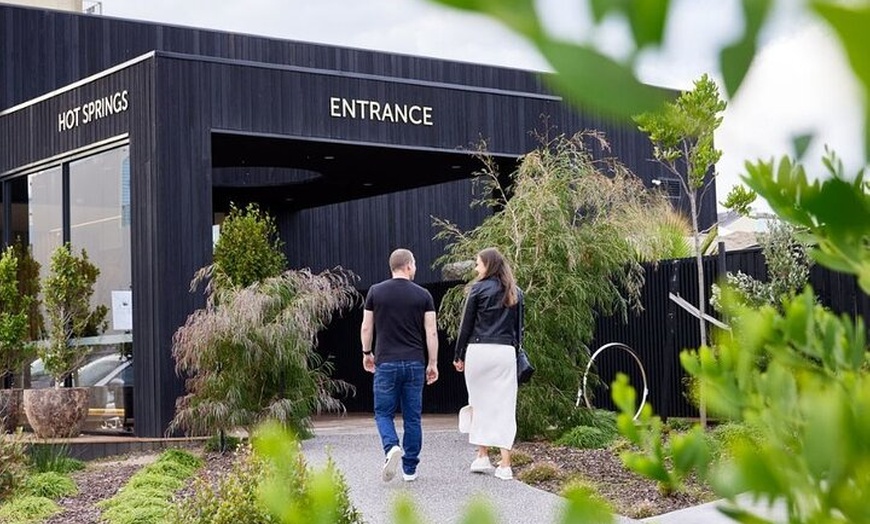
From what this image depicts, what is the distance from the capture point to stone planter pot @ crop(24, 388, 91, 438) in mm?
13891

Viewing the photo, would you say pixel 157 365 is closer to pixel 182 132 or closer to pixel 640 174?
pixel 182 132

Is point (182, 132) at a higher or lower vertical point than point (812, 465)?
higher

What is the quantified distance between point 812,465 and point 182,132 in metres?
13.9

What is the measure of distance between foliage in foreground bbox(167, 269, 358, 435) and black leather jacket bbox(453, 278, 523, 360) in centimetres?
235

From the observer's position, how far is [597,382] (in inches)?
490

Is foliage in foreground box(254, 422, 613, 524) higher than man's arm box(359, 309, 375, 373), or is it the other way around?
foliage in foreground box(254, 422, 613, 524)

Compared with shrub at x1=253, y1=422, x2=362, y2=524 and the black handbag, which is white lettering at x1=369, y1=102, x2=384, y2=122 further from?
shrub at x1=253, y1=422, x2=362, y2=524

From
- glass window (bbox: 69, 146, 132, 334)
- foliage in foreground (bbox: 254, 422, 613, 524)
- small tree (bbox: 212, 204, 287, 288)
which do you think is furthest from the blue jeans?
foliage in foreground (bbox: 254, 422, 613, 524)

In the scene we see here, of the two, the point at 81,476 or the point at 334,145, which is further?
the point at 334,145

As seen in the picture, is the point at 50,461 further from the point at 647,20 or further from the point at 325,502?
the point at 647,20

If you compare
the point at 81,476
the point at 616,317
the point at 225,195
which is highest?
the point at 225,195

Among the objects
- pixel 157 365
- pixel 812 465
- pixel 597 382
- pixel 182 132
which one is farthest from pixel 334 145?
pixel 812 465

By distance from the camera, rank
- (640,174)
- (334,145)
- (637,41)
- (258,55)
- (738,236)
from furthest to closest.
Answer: (738,236), (258,55), (640,174), (334,145), (637,41)

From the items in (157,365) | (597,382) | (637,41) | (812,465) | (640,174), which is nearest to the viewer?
(637,41)
